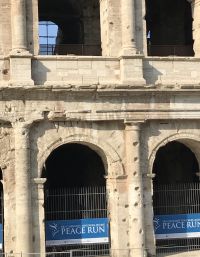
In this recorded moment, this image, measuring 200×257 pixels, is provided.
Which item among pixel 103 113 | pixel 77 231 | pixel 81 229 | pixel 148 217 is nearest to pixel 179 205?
pixel 148 217

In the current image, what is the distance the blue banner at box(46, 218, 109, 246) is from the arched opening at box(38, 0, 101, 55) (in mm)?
5680

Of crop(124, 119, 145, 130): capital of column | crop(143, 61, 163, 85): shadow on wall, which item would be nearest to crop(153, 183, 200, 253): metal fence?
crop(124, 119, 145, 130): capital of column

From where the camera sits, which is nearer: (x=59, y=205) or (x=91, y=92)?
(x=91, y=92)

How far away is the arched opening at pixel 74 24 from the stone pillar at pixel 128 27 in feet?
8.69

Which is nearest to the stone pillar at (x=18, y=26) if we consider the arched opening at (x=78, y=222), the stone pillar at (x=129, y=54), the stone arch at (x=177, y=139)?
the stone pillar at (x=129, y=54)

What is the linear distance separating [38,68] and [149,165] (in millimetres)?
3931

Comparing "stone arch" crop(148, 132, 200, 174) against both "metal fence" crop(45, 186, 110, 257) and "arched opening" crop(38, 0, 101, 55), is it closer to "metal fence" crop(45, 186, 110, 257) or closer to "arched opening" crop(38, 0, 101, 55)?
"metal fence" crop(45, 186, 110, 257)

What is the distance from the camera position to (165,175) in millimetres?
21344

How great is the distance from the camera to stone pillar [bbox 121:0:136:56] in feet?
51.9

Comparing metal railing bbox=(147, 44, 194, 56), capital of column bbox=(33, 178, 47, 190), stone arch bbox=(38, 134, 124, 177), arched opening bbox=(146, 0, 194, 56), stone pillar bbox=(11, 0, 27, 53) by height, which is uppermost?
arched opening bbox=(146, 0, 194, 56)

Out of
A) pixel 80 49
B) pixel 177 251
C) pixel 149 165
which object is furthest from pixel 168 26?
pixel 177 251

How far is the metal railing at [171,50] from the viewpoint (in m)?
19.1

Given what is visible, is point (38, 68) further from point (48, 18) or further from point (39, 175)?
point (48, 18)

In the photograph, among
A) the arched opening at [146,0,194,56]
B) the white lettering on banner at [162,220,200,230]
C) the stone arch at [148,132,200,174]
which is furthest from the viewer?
the arched opening at [146,0,194,56]
